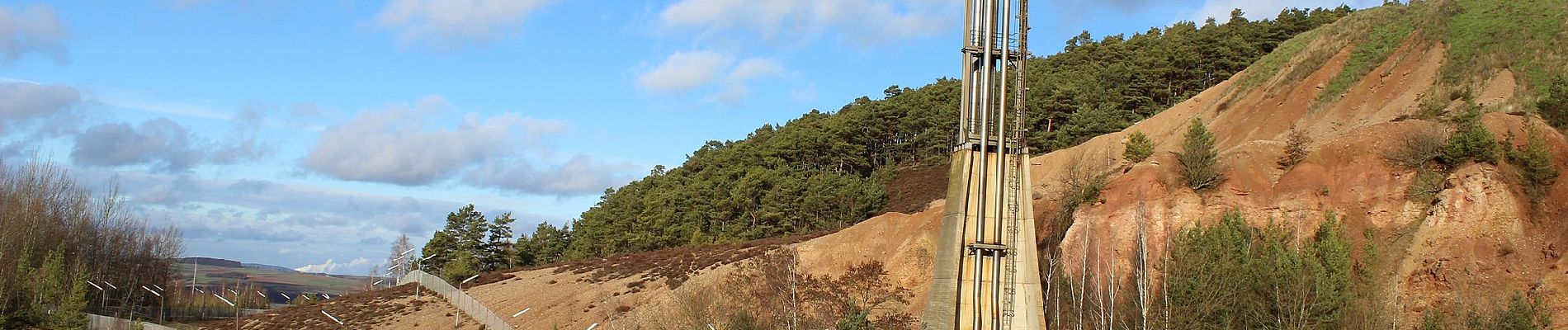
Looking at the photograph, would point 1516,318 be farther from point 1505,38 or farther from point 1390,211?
point 1505,38

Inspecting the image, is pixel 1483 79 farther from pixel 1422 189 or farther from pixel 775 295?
pixel 775 295

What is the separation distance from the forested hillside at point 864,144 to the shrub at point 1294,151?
35173 millimetres

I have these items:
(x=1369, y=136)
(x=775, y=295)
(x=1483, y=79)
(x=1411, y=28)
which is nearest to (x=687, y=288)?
(x=775, y=295)

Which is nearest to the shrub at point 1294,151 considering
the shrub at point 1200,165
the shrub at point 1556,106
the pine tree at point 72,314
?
the shrub at point 1200,165

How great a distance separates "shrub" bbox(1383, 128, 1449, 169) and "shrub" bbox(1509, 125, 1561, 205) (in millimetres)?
1947

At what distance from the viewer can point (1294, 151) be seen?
37.2 meters

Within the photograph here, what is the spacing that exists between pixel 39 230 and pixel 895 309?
70.1 meters

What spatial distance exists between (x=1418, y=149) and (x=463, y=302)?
47405 millimetres

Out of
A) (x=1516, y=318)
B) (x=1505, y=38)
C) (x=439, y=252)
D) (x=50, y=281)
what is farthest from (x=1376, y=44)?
(x=50, y=281)

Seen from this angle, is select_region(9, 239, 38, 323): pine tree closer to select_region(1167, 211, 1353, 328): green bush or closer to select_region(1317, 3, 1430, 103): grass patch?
select_region(1167, 211, 1353, 328): green bush

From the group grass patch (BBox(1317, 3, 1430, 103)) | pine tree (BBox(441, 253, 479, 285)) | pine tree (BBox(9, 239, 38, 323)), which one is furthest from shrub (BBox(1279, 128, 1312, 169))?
pine tree (BBox(9, 239, 38, 323))

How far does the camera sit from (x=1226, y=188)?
35875 mm

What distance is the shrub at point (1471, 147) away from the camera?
3219cm

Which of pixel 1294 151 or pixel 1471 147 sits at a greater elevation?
pixel 1294 151
